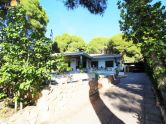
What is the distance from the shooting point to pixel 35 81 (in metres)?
7.27

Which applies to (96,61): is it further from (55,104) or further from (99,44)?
(55,104)

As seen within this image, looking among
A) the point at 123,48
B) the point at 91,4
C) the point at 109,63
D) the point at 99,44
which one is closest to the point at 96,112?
the point at 91,4

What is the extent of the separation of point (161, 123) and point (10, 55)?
19.0 ft

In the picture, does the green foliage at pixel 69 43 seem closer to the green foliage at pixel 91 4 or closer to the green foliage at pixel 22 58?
the green foliage at pixel 91 4

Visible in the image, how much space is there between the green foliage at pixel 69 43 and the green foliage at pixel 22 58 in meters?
44.2

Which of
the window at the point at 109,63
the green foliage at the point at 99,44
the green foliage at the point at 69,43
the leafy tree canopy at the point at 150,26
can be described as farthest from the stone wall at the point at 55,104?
the green foliage at the point at 99,44

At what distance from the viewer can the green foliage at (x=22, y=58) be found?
7.00 m

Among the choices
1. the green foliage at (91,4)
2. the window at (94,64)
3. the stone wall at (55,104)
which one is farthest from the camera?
the window at (94,64)

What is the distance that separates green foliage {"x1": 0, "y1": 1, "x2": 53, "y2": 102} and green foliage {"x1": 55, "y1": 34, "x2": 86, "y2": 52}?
4419cm

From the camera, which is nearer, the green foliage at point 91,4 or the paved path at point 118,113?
the paved path at point 118,113

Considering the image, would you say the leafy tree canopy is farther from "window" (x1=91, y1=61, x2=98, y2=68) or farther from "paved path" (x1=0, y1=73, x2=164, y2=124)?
"window" (x1=91, y1=61, x2=98, y2=68)

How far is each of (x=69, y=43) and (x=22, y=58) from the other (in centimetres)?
4692

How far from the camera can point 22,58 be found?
7523 millimetres

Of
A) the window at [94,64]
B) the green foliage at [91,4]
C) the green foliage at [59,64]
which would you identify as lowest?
the green foliage at [59,64]
